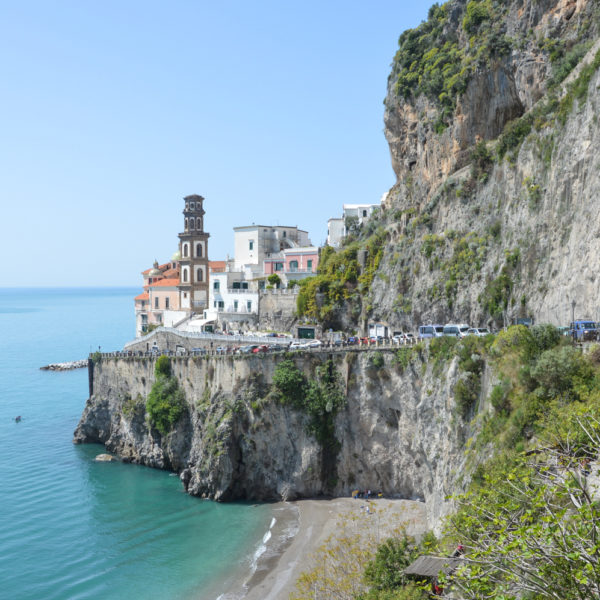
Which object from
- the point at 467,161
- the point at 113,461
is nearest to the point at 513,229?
the point at 467,161

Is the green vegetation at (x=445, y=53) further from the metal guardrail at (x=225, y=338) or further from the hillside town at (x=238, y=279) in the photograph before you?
the metal guardrail at (x=225, y=338)

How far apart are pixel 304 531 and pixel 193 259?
148 ft

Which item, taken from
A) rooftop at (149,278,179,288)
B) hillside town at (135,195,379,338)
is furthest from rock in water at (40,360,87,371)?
rooftop at (149,278,179,288)

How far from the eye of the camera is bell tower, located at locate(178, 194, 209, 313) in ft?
244

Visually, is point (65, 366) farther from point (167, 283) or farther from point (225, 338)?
point (225, 338)

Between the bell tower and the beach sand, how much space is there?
125 ft

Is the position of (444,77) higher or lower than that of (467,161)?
higher

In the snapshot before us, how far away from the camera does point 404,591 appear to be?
65.4 feet

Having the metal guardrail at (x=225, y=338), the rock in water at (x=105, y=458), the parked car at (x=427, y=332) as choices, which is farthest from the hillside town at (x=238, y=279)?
the parked car at (x=427, y=332)

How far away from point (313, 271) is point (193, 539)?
37.2 meters

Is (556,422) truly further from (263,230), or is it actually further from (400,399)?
(263,230)

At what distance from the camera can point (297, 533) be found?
1419 inches

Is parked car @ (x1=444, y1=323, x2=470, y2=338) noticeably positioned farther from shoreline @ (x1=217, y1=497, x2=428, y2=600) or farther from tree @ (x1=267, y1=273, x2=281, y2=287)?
tree @ (x1=267, y1=273, x2=281, y2=287)

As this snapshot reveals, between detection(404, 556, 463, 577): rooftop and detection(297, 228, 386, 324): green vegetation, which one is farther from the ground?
detection(297, 228, 386, 324): green vegetation
